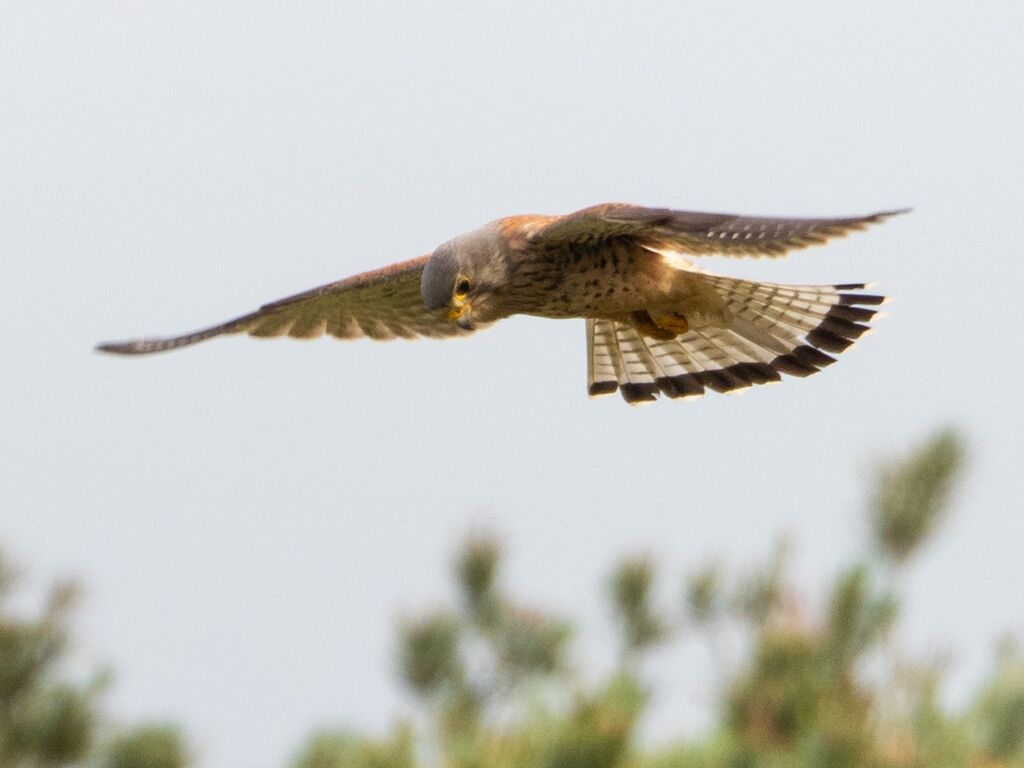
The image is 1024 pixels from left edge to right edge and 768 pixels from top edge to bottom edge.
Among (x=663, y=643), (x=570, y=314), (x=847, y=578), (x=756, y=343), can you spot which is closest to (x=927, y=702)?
(x=847, y=578)

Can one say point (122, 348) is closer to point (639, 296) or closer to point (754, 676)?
point (639, 296)

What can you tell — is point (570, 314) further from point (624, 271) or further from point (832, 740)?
point (832, 740)

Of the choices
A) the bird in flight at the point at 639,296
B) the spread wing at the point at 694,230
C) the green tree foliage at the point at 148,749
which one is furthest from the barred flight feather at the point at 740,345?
the green tree foliage at the point at 148,749

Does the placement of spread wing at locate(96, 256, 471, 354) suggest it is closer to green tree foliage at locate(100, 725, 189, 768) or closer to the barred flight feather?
the barred flight feather

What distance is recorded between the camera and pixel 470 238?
20.4 ft

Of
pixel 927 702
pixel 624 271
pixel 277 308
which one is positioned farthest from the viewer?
pixel 927 702

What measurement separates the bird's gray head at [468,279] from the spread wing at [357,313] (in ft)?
3.03

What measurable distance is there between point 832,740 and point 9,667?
12.8ft

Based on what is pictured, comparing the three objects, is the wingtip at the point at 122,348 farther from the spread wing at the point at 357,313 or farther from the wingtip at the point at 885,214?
the wingtip at the point at 885,214

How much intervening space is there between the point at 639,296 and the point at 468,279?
23.9 inches

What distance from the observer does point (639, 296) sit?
6.21 metres

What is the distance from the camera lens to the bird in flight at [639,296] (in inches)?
223

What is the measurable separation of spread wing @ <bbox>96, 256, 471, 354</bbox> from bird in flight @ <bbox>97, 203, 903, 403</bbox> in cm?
1

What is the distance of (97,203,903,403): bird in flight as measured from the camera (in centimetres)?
566
